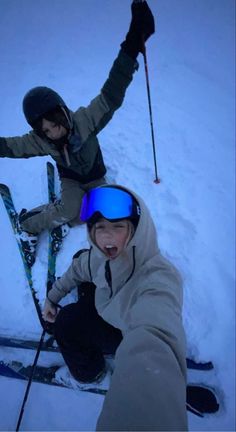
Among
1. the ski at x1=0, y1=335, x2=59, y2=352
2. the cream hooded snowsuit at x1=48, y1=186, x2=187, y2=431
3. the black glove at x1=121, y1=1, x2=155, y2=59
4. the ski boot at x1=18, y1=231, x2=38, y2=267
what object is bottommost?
the ski at x1=0, y1=335, x2=59, y2=352

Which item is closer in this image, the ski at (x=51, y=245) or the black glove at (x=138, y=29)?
the black glove at (x=138, y=29)

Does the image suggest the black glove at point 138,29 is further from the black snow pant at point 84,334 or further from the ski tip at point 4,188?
the ski tip at point 4,188

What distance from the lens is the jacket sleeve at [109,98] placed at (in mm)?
3160

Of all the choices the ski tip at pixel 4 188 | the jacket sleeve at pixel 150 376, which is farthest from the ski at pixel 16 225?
the jacket sleeve at pixel 150 376

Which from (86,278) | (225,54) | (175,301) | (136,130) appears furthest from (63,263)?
(225,54)

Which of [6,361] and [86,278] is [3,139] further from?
[6,361]

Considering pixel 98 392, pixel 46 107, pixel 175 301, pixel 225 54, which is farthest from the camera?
pixel 225 54

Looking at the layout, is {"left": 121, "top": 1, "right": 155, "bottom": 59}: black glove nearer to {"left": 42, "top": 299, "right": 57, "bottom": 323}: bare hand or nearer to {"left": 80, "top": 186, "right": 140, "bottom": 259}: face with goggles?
{"left": 80, "top": 186, "right": 140, "bottom": 259}: face with goggles

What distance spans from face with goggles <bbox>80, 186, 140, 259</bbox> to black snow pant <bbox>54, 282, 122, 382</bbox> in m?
0.76

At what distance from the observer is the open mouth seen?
6.59 ft

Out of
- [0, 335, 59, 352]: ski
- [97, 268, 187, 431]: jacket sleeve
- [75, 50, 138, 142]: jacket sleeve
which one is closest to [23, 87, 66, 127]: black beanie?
[75, 50, 138, 142]: jacket sleeve

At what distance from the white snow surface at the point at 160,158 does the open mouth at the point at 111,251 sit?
1.64 m

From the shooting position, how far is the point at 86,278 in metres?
2.70

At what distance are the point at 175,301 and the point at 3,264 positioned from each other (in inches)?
121
